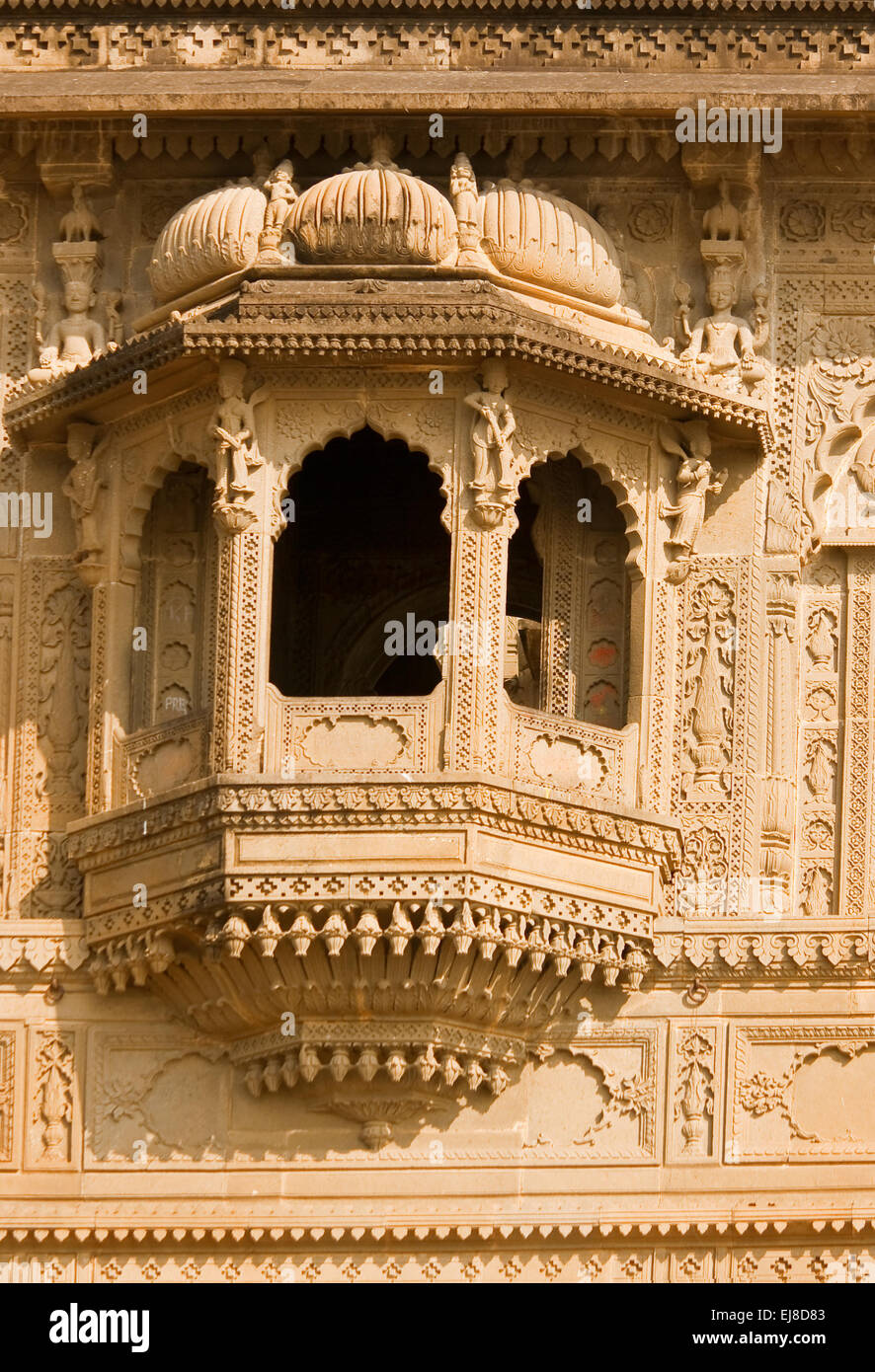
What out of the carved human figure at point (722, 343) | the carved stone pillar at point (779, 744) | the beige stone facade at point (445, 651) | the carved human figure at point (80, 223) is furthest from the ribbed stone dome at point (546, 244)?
the carved human figure at point (80, 223)

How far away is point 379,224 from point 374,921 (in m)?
3.33

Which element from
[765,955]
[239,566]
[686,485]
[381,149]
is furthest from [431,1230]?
[381,149]

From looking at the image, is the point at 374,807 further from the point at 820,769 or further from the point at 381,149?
the point at 381,149

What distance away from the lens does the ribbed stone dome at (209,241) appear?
27953 millimetres

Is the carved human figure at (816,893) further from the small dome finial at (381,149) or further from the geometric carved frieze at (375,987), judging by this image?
the small dome finial at (381,149)

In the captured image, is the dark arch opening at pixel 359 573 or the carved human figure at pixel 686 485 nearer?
the carved human figure at pixel 686 485

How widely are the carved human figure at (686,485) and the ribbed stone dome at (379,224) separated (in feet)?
4.60

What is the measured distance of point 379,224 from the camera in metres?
27.7

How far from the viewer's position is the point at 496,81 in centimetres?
2844

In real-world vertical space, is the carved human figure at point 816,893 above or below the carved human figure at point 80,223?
below

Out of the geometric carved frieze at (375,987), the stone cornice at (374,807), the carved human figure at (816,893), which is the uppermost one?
the stone cornice at (374,807)

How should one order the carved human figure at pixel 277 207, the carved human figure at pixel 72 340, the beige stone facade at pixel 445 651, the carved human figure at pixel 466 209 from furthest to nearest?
the carved human figure at pixel 72 340 → the carved human figure at pixel 277 207 → the carved human figure at pixel 466 209 → the beige stone facade at pixel 445 651

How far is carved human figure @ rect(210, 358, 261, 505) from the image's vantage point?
27.5 m

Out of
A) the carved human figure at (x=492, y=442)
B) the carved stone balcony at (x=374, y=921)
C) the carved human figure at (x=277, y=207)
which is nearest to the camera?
the carved stone balcony at (x=374, y=921)
